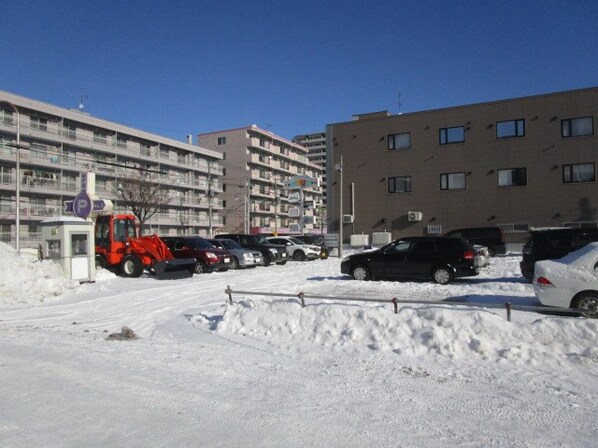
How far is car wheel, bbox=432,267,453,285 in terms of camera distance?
15.3 m

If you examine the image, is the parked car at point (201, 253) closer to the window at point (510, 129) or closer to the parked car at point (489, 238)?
the parked car at point (489, 238)

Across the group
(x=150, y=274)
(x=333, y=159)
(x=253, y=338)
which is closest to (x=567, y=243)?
(x=253, y=338)

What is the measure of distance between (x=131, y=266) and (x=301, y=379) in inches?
583

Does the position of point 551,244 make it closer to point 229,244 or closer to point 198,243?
point 198,243

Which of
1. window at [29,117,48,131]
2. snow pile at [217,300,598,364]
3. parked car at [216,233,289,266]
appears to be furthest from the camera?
window at [29,117,48,131]

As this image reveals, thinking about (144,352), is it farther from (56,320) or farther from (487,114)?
(487,114)

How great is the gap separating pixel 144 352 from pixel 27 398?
88.5 inches

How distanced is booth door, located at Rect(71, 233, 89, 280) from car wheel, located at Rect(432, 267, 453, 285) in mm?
11953

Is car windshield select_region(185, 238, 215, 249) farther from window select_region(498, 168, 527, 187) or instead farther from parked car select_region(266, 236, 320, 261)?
window select_region(498, 168, 527, 187)

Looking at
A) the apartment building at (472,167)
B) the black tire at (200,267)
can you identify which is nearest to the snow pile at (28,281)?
the black tire at (200,267)

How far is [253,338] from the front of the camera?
8.31m

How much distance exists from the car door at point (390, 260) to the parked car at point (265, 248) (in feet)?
32.3

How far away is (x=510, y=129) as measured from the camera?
35031mm

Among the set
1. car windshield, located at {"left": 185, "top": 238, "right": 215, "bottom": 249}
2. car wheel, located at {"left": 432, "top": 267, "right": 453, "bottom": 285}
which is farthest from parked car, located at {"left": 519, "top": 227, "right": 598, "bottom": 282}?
car windshield, located at {"left": 185, "top": 238, "right": 215, "bottom": 249}
